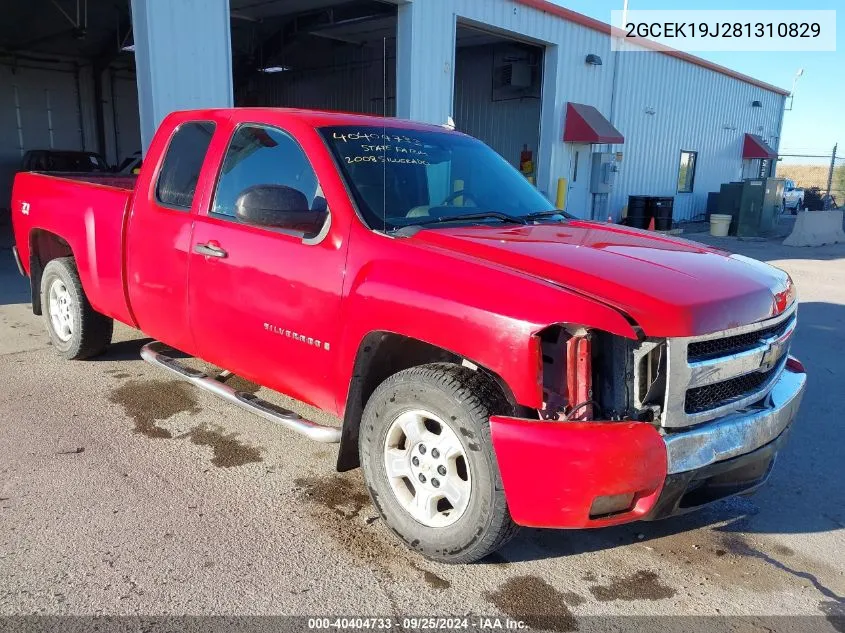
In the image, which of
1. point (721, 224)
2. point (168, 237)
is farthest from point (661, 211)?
point (168, 237)

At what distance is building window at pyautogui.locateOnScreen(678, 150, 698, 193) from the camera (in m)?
21.9

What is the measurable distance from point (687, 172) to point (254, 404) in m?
21.9

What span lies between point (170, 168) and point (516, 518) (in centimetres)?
315

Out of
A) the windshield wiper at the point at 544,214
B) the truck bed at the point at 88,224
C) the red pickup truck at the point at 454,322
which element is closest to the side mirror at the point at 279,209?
the red pickup truck at the point at 454,322

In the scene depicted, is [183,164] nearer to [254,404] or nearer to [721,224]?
[254,404]

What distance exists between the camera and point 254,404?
3580 millimetres

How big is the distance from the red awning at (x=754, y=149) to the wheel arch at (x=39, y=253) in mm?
25342

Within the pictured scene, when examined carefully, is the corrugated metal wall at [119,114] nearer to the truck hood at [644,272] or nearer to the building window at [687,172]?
the building window at [687,172]

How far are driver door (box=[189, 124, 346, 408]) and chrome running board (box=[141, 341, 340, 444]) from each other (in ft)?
0.38


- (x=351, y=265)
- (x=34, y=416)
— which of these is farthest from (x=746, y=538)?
(x=34, y=416)

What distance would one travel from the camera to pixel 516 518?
2.54m

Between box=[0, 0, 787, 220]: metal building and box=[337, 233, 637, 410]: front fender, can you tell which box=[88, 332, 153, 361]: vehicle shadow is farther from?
box=[0, 0, 787, 220]: metal building

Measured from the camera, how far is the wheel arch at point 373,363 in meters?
3.01

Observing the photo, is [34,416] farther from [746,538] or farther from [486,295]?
[746,538]
